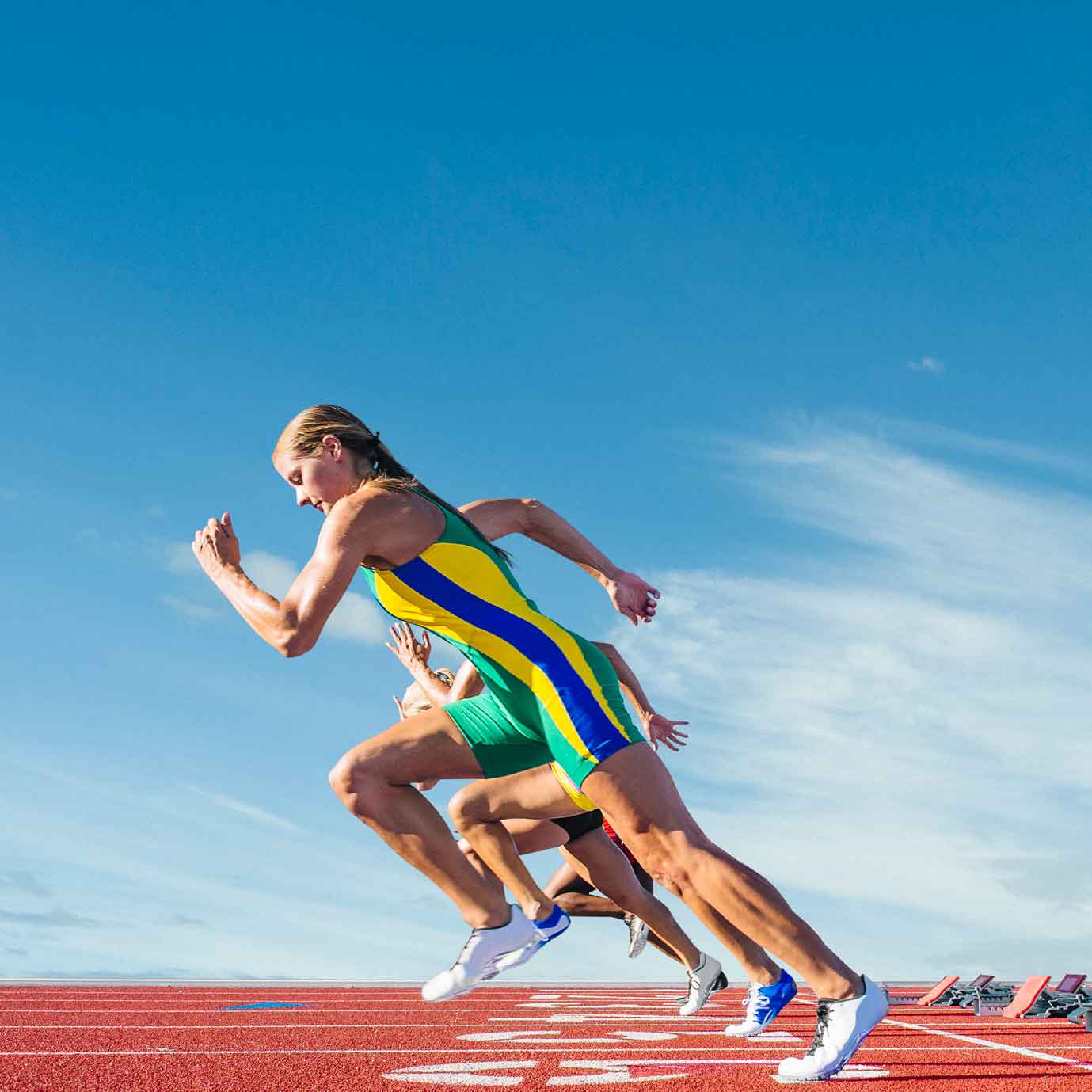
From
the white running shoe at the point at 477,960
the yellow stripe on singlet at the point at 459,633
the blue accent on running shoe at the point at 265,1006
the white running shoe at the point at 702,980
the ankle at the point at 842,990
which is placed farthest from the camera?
the blue accent on running shoe at the point at 265,1006

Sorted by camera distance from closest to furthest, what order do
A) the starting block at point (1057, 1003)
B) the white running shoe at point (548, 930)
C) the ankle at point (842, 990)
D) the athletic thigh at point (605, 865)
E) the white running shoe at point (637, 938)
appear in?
the ankle at point (842, 990) < the white running shoe at point (548, 930) < the athletic thigh at point (605, 865) < the starting block at point (1057, 1003) < the white running shoe at point (637, 938)

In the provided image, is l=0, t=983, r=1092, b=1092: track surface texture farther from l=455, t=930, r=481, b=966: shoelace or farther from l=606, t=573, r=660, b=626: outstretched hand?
l=606, t=573, r=660, b=626: outstretched hand

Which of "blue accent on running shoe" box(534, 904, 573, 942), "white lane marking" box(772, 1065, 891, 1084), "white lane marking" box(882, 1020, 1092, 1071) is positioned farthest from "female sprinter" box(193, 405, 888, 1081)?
"white lane marking" box(882, 1020, 1092, 1071)

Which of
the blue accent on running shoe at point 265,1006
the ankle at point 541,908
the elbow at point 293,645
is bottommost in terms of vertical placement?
the ankle at point 541,908

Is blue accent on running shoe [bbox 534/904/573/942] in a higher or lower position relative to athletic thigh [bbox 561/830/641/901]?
lower

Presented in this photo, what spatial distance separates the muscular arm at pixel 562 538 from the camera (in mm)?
4875

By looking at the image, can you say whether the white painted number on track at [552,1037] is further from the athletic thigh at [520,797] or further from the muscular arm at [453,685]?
the muscular arm at [453,685]

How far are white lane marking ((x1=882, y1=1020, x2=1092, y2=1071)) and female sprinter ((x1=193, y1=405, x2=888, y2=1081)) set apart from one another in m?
2.07

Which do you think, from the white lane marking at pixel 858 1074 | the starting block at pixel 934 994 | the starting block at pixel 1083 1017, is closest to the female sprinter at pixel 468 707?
the white lane marking at pixel 858 1074

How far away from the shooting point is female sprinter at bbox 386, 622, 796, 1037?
4.98 meters

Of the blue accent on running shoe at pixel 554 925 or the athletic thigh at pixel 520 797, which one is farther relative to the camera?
the blue accent on running shoe at pixel 554 925

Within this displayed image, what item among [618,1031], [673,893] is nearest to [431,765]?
[673,893]

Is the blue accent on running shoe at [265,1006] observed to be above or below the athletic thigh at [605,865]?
below

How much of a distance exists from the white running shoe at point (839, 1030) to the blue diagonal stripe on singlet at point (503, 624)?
1.26m
